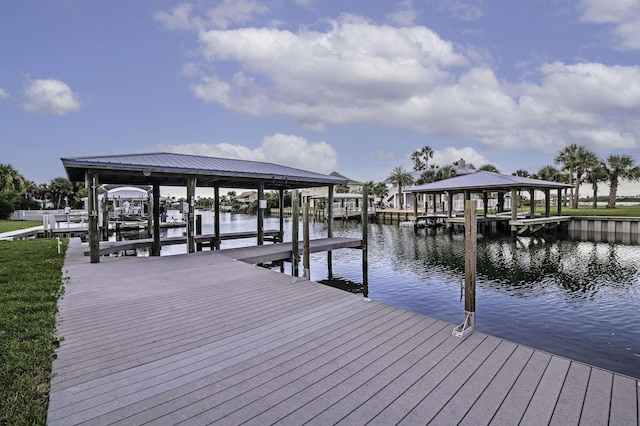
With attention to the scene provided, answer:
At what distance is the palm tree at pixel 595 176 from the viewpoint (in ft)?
163

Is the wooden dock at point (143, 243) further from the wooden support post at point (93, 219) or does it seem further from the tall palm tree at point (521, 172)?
the tall palm tree at point (521, 172)

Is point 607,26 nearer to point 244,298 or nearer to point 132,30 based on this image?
point 244,298

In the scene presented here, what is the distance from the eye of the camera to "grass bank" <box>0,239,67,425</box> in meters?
2.98

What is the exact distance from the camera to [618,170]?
48875 millimetres

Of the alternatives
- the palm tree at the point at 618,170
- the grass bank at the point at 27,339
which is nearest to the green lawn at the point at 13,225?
the grass bank at the point at 27,339

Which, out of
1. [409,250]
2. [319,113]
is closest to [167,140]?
[319,113]

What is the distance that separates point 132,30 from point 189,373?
2251 centimetres

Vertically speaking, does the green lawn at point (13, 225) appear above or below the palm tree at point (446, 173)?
below

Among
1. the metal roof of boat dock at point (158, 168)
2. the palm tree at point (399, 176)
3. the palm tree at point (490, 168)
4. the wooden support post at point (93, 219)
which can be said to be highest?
the palm tree at point (490, 168)

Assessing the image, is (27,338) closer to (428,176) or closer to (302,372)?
(302,372)

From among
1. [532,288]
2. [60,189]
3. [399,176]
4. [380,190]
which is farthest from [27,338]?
[60,189]

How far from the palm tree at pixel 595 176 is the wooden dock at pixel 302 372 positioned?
192 ft

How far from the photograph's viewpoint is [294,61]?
20000mm

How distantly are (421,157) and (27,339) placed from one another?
271 feet
